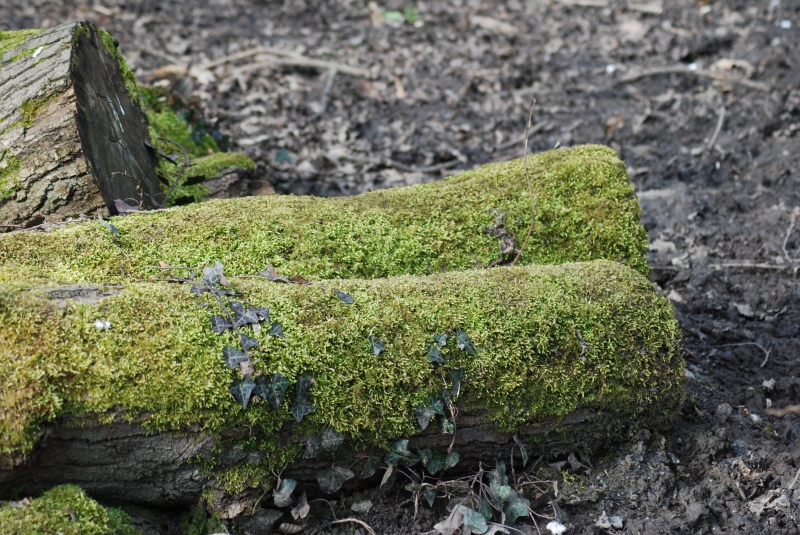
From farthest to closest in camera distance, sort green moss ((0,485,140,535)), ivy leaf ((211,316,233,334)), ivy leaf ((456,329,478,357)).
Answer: ivy leaf ((456,329,478,357))
ivy leaf ((211,316,233,334))
green moss ((0,485,140,535))

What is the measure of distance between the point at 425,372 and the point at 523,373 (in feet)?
1.52

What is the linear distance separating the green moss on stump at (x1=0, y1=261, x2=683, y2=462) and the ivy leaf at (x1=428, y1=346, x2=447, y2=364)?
0.03 metres

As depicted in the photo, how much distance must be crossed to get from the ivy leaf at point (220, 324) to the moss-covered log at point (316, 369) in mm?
25

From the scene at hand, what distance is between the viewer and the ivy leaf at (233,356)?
2416mm

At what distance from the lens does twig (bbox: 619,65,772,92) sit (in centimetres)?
707

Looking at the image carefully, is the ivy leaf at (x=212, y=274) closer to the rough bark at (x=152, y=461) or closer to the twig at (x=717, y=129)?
the rough bark at (x=152, y=461)

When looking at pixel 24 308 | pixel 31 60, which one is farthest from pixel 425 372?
pixel 31 60

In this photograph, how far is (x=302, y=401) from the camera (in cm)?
246

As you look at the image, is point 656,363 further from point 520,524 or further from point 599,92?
point 599,92

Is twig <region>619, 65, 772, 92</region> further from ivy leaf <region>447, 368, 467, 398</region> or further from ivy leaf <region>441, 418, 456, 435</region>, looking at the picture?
ivy leaf <region>441, 418, 456, 435</region>

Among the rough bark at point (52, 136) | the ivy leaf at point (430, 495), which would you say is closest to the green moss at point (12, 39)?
the rough bark at point (52, 136)

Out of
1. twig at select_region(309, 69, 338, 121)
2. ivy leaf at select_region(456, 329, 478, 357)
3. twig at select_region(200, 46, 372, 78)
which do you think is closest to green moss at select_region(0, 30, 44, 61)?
ivy leaf at select_region(456, 329, 478, 357)

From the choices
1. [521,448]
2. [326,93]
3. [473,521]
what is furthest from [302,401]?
[326,93]

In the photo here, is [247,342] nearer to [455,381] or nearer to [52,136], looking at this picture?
[455,381]
